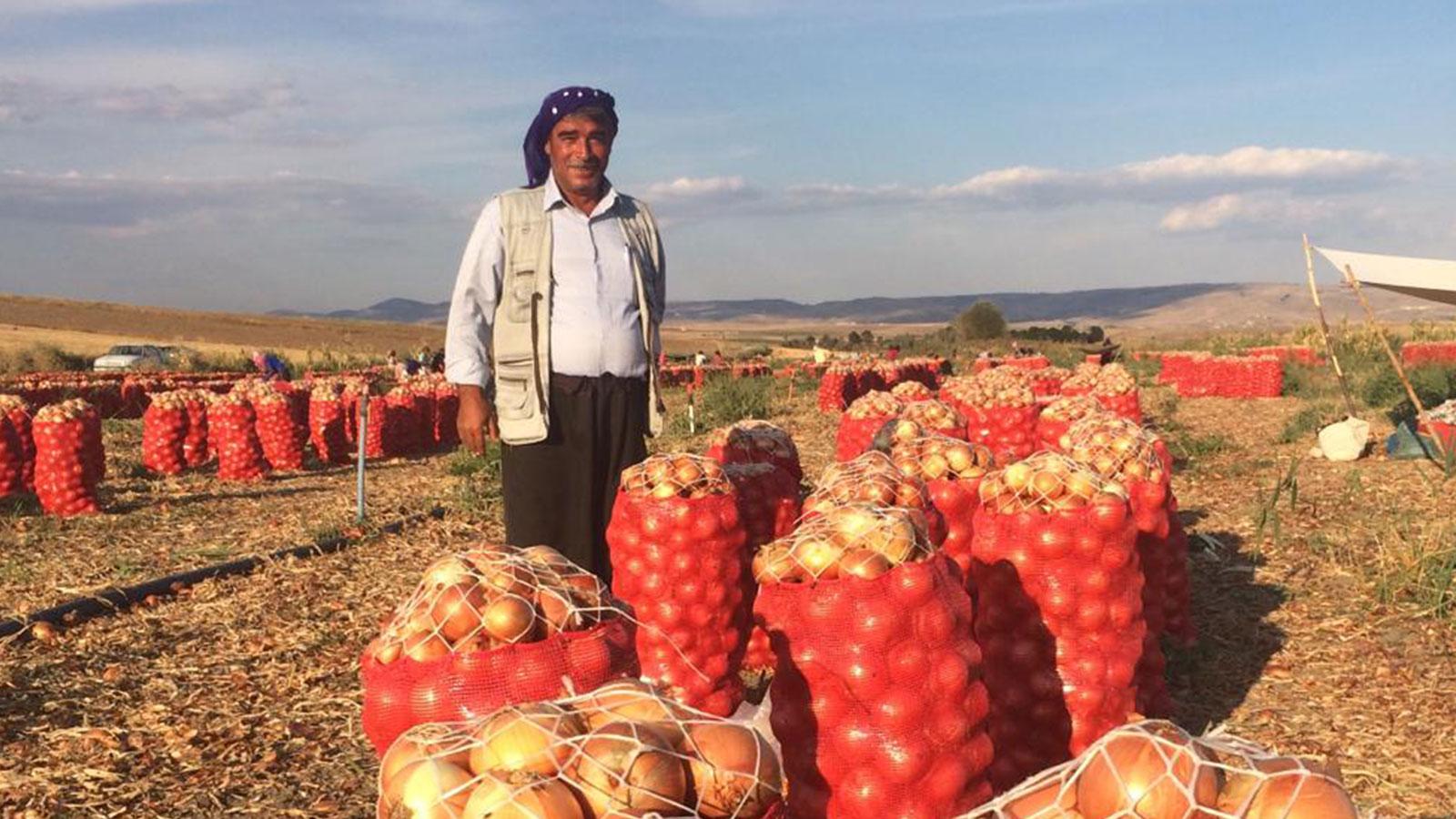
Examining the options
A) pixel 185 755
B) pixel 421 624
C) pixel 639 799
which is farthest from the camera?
pixel 185 755

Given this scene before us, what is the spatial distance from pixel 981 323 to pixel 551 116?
1916 inches

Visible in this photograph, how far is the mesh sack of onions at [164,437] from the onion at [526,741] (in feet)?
39.5

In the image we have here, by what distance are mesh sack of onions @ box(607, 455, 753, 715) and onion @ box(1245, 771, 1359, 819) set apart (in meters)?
2.54

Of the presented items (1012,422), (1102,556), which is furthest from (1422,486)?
(1102,556)

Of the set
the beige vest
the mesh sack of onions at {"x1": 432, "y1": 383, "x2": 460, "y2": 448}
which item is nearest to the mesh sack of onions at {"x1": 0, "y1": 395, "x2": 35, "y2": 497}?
the mesh sack of onions at {"x1": 432, "y1": 383, "x2": 460, "y2": 448}

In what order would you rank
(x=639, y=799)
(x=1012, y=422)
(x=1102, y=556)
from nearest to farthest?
(x=639, y=799) < (x=1102, y=556) < (x=1012, y=422)

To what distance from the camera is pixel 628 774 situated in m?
1.93

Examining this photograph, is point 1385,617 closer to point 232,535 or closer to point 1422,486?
point 1422,486

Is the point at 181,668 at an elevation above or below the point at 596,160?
below

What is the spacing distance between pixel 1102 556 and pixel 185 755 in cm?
349

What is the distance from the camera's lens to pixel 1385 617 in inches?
228

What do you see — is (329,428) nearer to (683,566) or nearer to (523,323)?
(523,323)

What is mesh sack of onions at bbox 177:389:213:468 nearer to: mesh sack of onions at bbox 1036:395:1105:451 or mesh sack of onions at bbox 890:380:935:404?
mesh sack of onions at bbox 890:380:935:404

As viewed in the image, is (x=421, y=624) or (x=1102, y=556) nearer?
(x=421, y=624)
